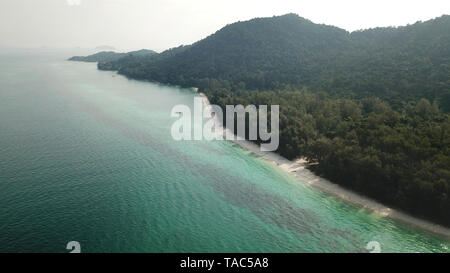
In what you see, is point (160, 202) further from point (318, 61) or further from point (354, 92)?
point (318, 61)

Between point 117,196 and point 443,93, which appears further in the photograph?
point 443,93

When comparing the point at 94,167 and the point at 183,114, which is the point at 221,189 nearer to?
the point at 94,167

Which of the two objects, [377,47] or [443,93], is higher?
[377,47]

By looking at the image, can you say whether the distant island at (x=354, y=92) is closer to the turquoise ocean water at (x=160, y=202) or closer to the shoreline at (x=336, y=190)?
the shoreline at (x=336, y=190)

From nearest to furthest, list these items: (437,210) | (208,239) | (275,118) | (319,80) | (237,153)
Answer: (208,239)
(437,210)
(237,153)
(275,118)
(319,80)

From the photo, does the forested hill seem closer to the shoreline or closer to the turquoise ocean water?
the shoreline

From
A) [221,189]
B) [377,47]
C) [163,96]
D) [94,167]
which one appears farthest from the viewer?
[163,96]

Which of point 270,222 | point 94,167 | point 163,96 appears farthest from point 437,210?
point 163,96

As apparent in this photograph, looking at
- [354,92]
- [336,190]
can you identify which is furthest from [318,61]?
[336,190]

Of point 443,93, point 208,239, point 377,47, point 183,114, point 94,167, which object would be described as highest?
point 377,47
